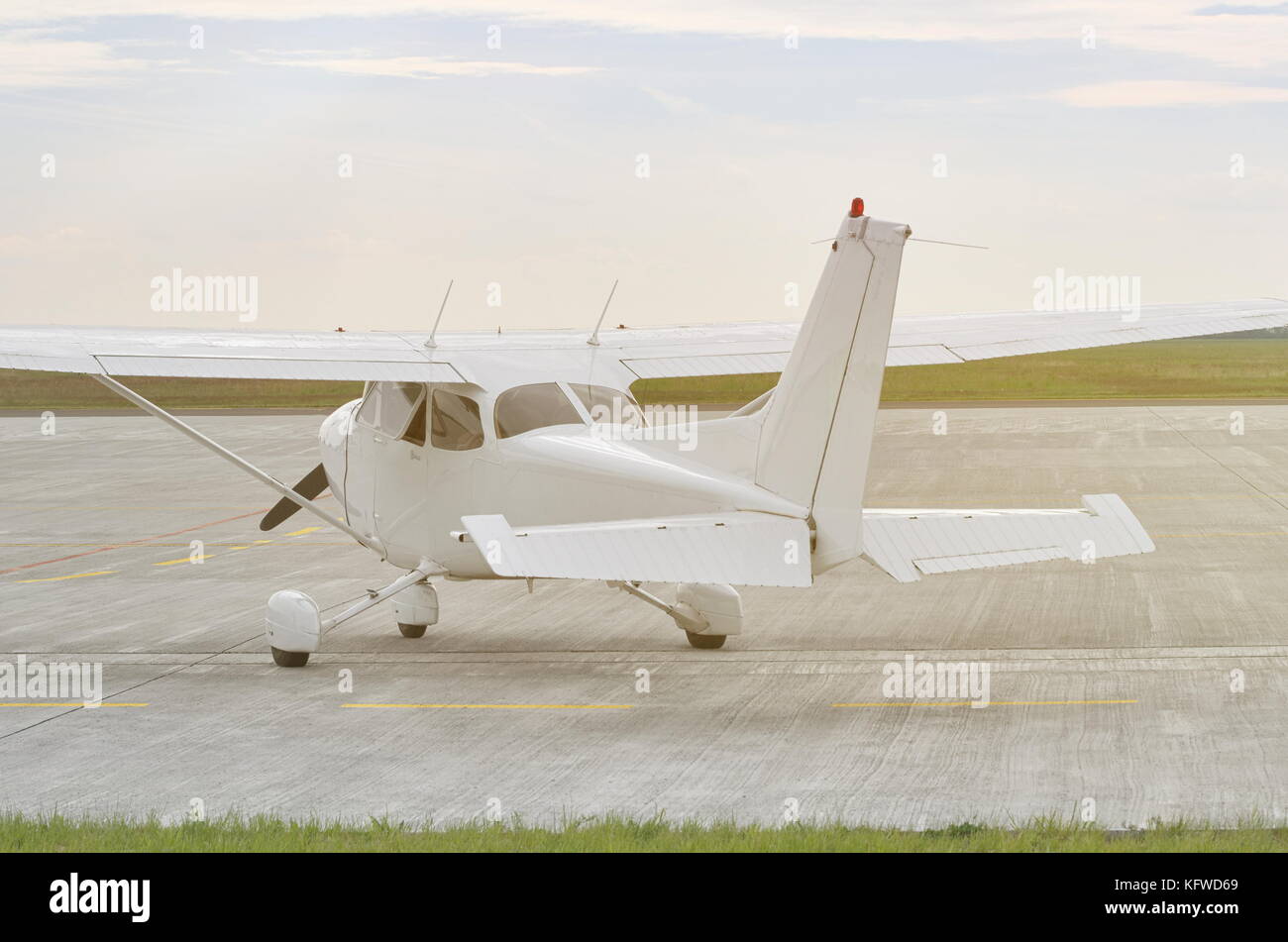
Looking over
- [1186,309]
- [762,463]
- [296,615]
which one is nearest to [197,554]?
[296,615]

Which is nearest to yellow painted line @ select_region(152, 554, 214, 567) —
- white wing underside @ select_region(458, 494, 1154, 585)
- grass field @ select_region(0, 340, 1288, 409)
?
white wing underside @ select_region(458, 494, 1154, 585)

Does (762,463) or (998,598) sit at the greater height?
(762,463)

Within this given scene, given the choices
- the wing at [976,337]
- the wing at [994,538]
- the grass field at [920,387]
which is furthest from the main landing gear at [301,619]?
the grass field at [920,387]

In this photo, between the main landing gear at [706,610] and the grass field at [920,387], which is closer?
the main landing gear at [706,610]

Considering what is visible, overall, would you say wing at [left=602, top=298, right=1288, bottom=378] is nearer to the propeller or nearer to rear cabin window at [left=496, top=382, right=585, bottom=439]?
rear cabin window at [left=496, top=382, right=585, bottom=439]

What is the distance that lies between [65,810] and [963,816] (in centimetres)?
513

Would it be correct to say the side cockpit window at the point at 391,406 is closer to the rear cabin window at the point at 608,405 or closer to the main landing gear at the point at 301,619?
the main landing gear at the point at 301,619

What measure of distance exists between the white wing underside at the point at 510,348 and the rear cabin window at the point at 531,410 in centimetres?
34

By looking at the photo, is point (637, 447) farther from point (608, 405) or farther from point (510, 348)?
point (510, 348)

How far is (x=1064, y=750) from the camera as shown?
976cm

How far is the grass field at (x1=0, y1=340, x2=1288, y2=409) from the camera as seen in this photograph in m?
61.2

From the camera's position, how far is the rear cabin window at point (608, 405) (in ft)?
41.4

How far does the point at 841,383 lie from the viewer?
10430 mm
